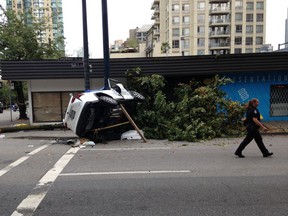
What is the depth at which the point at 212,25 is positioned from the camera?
7719 cm

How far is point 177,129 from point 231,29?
72443 millimetres

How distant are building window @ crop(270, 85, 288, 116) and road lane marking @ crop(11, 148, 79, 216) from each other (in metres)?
13.3

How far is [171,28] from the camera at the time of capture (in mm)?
77938

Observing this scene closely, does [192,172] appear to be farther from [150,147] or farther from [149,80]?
[149,80]

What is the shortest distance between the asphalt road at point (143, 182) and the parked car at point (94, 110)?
1497 mm

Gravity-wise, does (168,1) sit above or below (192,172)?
above

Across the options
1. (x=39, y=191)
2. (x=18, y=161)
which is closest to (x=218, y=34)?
(x=18, y=161)

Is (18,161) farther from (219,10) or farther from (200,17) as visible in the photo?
(219,10)

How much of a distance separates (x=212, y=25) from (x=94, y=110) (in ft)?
237

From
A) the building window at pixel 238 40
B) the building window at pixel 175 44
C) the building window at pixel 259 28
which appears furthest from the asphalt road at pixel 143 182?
the building window at pixel 259 28

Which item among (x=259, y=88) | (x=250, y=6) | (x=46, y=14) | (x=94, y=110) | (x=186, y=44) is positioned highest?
(x=250, y=6)

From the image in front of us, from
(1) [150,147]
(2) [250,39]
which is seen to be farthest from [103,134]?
→ (2) [250,39]

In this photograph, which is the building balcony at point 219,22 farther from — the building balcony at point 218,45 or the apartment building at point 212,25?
the building balcony at point 218,45

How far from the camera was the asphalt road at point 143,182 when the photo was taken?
468 cm
